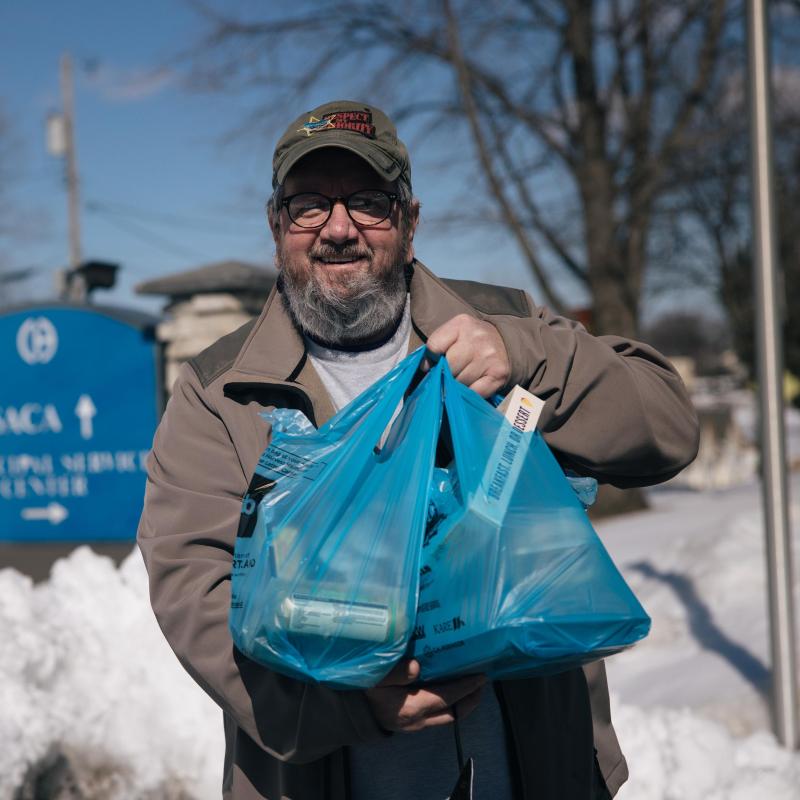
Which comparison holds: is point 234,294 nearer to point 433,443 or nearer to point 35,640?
point 35,640

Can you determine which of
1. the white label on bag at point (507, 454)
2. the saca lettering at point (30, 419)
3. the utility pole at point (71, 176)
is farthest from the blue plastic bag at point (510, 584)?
the utility pole at point (71, 176)

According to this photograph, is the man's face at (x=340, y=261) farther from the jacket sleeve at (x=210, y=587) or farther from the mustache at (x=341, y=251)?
the jacket sleeve at (x=210, y=587)

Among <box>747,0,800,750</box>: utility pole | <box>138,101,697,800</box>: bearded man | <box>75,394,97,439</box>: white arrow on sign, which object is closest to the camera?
<box>138,101,697,800</box>: bearded man

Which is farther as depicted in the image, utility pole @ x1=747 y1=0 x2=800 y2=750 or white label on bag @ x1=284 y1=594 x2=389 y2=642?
utility pole @ x1=747 y1=0 x2=800 y2=750

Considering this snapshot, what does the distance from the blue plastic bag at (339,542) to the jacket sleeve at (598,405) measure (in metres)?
0.19

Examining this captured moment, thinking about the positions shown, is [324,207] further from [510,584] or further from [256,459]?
[510,584]

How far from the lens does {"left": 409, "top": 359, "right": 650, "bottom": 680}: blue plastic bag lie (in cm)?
136

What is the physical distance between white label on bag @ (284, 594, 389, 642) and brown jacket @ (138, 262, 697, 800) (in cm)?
19

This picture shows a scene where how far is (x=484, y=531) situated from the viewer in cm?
140

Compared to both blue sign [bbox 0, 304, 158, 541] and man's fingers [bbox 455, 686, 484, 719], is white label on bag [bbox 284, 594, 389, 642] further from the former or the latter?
blue sign [bbox 0, 304, 158, 541]

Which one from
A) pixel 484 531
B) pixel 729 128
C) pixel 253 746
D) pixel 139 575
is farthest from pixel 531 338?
pixel 729 128

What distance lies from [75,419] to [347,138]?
5.80m

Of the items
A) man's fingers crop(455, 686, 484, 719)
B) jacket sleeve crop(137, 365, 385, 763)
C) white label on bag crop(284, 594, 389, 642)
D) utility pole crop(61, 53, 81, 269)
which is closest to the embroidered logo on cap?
jacket sleeve crop(137, 365, 385, 763)

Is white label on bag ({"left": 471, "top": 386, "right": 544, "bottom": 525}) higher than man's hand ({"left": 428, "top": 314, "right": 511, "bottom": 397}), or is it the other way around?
man's hand ({"left": 428, "top": 314, "right": 511, "bottom": 397})
